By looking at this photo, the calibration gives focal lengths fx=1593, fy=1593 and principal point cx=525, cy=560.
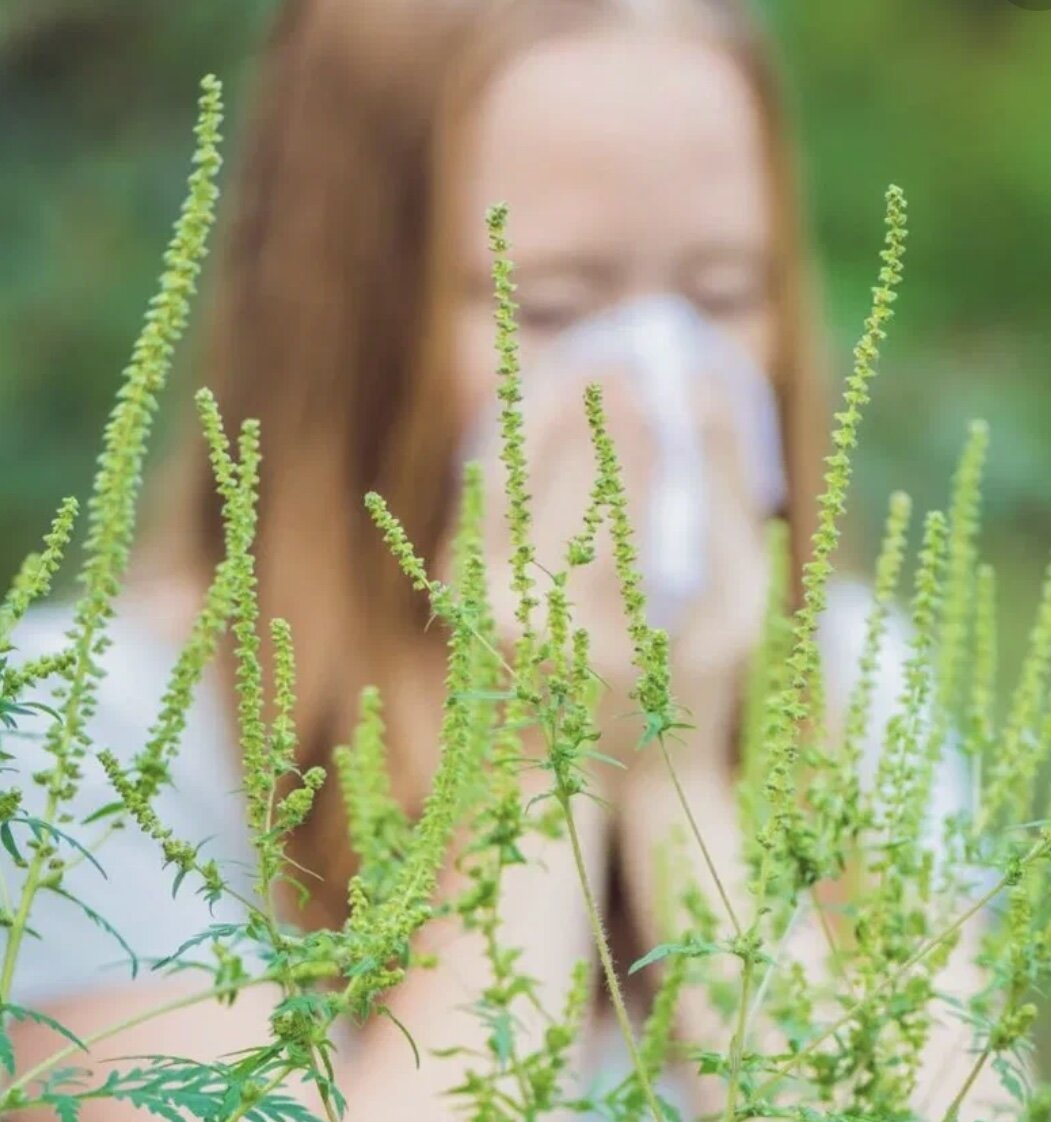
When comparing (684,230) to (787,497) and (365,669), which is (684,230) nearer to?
(787,497)

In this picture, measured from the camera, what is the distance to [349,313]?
5.85 ft

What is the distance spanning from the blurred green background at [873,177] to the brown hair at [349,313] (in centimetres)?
12

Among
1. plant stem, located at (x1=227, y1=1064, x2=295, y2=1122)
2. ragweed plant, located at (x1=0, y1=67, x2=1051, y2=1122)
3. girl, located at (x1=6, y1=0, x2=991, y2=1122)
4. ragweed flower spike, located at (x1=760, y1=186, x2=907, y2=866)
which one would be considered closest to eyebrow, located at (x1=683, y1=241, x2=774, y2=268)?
girl, located at (x1=6, y1=0, x2=991, y2=1122)

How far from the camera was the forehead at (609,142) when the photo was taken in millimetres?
1797

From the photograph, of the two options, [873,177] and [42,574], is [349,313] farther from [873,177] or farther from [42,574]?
[42,574]

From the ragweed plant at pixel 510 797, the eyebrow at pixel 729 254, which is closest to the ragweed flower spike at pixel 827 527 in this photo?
the ragweed plant at pixel 510 797

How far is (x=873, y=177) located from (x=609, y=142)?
37 centimetres

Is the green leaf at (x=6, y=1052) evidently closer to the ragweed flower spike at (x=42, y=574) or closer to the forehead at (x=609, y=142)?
the ragweed flower spike at (x=42, y=574)

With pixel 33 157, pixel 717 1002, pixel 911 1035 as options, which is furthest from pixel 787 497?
pixel 911 1035

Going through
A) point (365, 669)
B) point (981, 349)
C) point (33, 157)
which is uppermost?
point (33, 157)

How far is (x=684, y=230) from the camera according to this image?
1842mm

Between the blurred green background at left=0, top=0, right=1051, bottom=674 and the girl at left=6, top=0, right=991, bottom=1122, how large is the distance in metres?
0.11

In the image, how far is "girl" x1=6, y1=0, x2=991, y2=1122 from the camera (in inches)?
67.2

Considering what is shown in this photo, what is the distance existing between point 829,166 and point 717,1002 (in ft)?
4.43
